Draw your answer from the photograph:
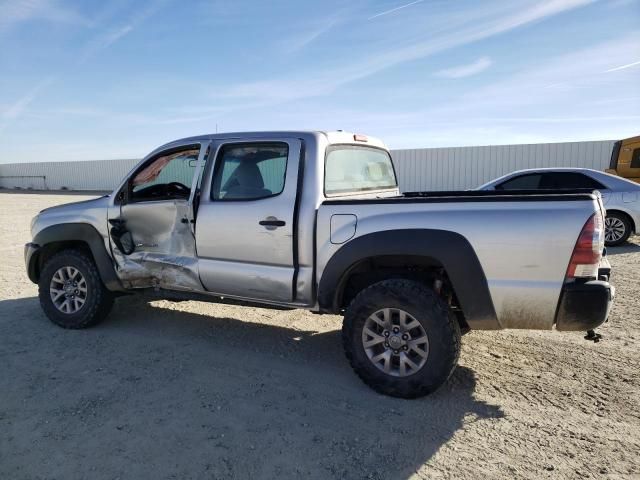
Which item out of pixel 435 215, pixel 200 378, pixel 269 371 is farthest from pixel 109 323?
pixel 435 215

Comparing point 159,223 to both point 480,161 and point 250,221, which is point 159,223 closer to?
point 250,221

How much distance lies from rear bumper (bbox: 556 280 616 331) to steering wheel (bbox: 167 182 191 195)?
11.0 feet

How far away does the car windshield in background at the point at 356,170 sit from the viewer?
3957mm

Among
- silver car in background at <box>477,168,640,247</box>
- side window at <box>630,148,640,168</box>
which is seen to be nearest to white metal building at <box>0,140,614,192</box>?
side window at <box>630,148,640,168</box>

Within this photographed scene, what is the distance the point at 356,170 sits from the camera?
14.4 feet

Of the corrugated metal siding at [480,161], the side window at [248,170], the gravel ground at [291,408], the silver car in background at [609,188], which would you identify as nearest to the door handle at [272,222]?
the side window at [248,170]

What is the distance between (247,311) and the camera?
216 inches

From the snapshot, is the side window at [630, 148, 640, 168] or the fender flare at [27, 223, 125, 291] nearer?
the fender flare at [27, 223, 125, 291]

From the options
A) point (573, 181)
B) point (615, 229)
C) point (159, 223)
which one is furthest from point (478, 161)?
point (159, 223)

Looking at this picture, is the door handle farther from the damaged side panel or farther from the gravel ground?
the gravel ground

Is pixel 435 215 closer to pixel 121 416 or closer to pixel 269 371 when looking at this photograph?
pixel 269 371

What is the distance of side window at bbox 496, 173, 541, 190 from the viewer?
9.35 metres

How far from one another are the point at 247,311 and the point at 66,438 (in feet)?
9.02

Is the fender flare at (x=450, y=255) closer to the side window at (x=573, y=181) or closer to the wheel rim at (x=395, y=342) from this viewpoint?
the wheel rim at (x=395, y=342)
